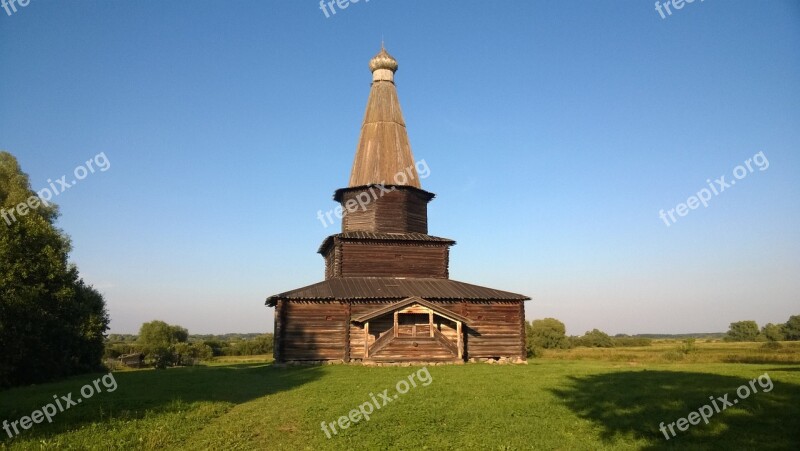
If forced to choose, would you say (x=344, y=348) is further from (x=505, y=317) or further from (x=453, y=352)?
(x=505, y=317)

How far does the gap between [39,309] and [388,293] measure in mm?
17089

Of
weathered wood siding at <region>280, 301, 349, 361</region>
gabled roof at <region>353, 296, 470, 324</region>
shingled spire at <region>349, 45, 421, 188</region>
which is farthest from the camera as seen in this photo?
shingled spire at <region>349, 45, 421, 188</region>

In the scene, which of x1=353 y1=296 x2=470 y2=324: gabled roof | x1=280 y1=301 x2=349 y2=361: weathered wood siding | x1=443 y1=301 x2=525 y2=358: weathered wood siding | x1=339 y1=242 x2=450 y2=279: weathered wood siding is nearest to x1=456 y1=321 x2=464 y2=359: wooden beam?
x1=353 y1=296 x2=470 y2=324: gabled roof

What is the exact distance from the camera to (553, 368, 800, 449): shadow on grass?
9.01 m

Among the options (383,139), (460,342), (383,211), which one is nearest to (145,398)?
(460,342)

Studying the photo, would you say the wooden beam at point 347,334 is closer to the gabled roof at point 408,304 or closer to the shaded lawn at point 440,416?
the gabled roof at point 408,304

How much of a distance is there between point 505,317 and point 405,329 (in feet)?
21.1

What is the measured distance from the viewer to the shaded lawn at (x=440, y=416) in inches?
369

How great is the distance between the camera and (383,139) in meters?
33.3

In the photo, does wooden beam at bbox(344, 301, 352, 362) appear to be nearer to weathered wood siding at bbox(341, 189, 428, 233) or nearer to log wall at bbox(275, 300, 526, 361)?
log wall at bbox(275, 300, 526, 361)

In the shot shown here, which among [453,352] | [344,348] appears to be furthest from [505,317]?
[344,348]

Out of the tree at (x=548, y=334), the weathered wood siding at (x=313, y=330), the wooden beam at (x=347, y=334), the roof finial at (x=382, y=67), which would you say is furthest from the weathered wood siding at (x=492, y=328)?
the tree at (x=548, y=334)

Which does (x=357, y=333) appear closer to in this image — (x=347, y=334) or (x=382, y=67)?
(x=347, y=334)

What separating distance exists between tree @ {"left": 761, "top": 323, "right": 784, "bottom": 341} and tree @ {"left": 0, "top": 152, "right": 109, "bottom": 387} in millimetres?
82628
